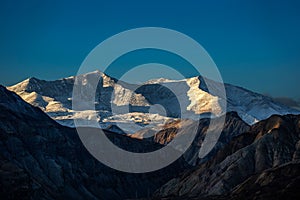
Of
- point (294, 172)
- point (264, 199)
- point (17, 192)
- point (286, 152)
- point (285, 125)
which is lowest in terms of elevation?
point (17, 192)

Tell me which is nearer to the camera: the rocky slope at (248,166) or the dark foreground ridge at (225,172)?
the dark foreground ridge at (225,172)

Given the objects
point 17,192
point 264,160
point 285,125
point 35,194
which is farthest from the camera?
point 285,125

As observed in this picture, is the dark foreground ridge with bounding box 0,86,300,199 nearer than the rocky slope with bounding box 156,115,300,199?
Yes

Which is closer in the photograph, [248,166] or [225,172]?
[225,172]

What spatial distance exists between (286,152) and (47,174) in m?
88.0

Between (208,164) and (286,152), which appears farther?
(208,164)

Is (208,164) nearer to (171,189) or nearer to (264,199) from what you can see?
(171,189)

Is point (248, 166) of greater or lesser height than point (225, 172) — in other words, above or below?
above

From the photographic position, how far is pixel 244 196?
12488 centimetres

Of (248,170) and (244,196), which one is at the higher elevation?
(248,170)

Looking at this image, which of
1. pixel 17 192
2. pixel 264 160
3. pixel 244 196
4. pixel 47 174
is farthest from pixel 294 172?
pixel 47 174

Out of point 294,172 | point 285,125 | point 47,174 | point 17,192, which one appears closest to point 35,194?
point 17,192

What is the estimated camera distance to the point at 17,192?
135 meters

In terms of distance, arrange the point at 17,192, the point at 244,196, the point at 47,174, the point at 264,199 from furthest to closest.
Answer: the point at 47,174 → the point at 17,192 → the point at 244,196 → the point at 264,199
